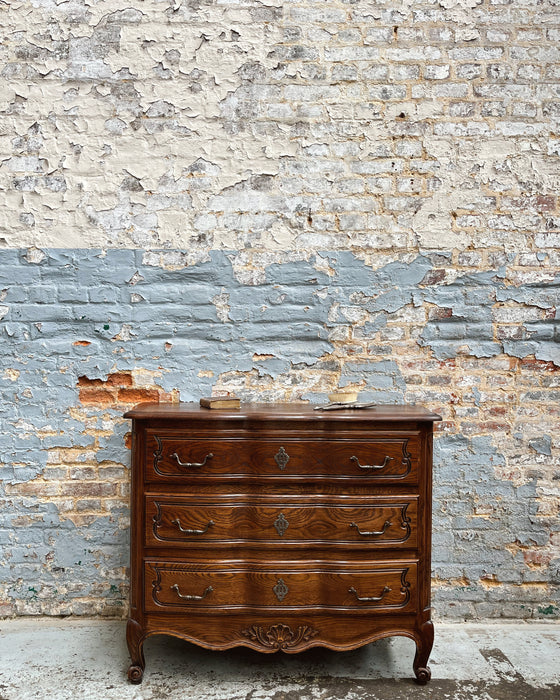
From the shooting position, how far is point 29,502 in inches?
121

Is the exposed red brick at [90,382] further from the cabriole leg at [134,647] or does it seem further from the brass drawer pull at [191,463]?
the cabriole leg at [134,647]

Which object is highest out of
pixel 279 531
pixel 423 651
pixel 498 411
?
pixel 498 411

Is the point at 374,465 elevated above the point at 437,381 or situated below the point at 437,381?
below

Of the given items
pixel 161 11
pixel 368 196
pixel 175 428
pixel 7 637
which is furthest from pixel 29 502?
pixel 161 11

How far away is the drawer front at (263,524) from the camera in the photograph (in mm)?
2449

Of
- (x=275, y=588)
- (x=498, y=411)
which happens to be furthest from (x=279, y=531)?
(x=498, y=411)

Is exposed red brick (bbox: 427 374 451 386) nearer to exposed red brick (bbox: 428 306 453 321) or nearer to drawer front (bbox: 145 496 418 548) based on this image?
exposed red brick (bbox: 428 306 453 321)

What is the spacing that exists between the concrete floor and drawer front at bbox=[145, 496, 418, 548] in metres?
0.57

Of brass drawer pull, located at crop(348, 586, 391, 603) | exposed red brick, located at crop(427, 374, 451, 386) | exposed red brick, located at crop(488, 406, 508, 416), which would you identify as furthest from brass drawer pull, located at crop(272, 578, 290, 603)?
exposed red brick, located at crop(488, 406, 508, 416)

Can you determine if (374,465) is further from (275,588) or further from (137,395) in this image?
(137,395)

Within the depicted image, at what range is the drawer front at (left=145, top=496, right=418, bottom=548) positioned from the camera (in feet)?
8.04

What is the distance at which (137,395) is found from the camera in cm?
310

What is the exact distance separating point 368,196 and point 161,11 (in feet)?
4.57

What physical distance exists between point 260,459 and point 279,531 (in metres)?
0.30
